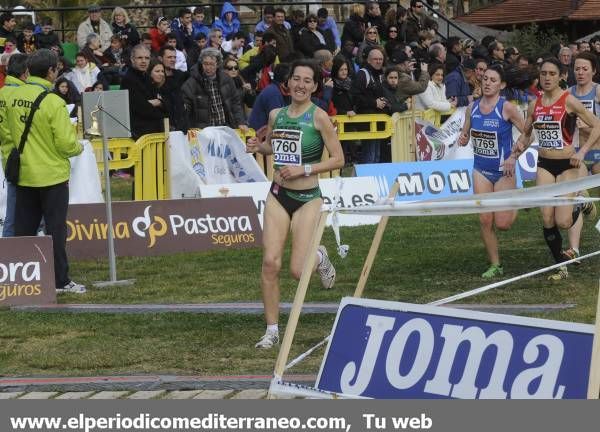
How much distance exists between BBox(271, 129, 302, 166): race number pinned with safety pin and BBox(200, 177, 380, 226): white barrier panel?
4989 mm

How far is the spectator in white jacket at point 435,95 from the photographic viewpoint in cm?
2172

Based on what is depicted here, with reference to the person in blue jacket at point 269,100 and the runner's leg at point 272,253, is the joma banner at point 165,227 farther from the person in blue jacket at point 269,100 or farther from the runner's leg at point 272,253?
the runner's leg at point 272,253

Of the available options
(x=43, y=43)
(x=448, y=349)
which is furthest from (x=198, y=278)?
(x=43, y=43)

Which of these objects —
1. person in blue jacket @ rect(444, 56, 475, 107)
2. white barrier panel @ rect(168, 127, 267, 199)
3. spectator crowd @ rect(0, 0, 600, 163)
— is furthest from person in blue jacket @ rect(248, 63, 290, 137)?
person in blue jacket @ rect(444, 56, 475, 107)

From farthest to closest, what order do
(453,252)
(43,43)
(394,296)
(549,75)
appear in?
(43,43) < (453,252) < (549,75) < (394,296)

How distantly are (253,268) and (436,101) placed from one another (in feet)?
28.5

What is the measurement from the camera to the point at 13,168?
40.2 ft

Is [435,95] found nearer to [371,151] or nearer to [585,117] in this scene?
[371,151]

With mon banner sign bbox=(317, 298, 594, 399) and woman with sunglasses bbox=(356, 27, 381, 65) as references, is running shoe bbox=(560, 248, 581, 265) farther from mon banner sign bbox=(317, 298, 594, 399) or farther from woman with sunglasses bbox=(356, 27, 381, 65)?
woman with sunglasses bbox=(356, 27, 381, 65)

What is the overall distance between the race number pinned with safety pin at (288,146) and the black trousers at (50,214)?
3001 millimetres

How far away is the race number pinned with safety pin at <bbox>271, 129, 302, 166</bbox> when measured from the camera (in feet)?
33.4

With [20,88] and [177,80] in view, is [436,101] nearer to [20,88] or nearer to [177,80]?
[177,80]

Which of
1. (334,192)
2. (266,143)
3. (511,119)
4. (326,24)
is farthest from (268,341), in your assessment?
(326,24)

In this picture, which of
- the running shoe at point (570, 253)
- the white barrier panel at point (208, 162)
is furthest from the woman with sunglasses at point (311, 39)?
the running shoe at point (570, 253)
